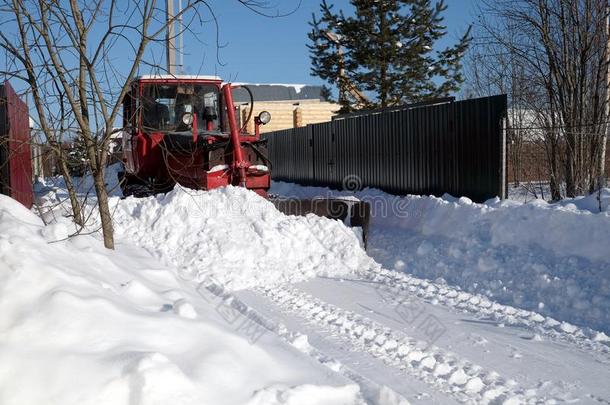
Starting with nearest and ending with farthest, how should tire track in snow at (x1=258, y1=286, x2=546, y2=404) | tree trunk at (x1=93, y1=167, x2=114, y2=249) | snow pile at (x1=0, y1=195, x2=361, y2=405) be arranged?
snow pile at (x1=0, y1=195, x2=361, y2=405), tire track in snow at (x1=258, y1=286, x2=546, y2=404), tree trunk at (x1=93, y1=167, x2=114, y2=249)

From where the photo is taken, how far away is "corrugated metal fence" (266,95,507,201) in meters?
10.1

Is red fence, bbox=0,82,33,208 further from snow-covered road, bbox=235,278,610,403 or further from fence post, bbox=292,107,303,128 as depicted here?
fence post, bbox=292,107,303,128

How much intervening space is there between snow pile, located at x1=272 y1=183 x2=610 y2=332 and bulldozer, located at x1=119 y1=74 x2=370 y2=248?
1.12 m

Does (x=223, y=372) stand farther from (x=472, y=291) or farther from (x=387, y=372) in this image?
(x=472, y=291)

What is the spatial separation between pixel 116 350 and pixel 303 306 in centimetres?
316

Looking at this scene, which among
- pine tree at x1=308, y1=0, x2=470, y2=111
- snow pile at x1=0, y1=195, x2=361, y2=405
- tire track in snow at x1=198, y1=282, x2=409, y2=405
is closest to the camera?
snow pile at x1=0, y1=195, x2=361, y2=405

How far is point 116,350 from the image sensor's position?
3.17 meters

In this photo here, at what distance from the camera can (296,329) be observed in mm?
5332

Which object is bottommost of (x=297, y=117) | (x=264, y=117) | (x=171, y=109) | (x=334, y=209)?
(x=334, y=209)

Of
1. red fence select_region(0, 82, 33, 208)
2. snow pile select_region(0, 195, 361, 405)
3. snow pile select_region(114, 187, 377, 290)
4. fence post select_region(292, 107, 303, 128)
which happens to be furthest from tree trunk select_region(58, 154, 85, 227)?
fence post select_region(292, 107, 303, 128)

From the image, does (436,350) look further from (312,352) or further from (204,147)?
(204,147)

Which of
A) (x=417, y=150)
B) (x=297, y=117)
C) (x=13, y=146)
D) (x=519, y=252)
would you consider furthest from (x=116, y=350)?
(x=297, y=117)

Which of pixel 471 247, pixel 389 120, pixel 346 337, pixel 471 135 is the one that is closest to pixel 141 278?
pixel 346 337

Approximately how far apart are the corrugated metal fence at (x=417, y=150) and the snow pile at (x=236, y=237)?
10.5 ft
